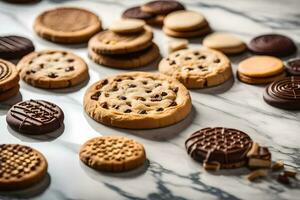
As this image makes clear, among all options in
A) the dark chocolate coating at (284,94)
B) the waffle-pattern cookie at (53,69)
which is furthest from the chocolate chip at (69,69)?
the dark chocolate coating at (284,94)

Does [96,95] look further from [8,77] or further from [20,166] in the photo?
[20,166]

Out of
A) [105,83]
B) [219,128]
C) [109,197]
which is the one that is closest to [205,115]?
[219,128]

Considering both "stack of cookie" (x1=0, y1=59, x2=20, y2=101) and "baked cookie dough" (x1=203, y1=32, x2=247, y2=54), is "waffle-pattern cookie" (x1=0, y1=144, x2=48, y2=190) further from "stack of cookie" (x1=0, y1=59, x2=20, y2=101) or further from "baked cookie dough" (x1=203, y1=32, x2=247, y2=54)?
→ "baked cookie dough" (x1=203, y1=32, x2=247, y2=54)

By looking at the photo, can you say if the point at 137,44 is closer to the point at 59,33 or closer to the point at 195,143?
the point at 59,33

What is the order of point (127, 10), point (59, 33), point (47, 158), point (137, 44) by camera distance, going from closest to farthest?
point (47, 158)
point (137, 44)
point (59, 33)
point (127, 10)

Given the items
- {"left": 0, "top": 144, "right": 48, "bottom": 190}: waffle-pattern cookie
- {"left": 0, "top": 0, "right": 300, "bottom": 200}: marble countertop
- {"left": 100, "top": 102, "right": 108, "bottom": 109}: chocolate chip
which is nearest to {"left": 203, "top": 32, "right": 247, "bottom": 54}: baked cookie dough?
{"left": 0, "top": 0, "right": 300, "bottom": 200}: marble countertop
